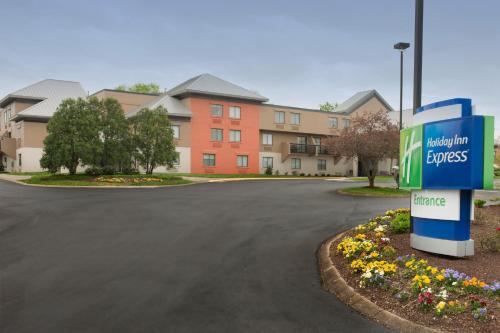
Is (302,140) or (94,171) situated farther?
(302,140)

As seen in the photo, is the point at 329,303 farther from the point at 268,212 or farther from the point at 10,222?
the point at 10,222

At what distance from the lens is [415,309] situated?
220 inches

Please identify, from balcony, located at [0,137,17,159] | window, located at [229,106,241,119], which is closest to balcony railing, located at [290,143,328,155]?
window, located at [229,106,241,119]

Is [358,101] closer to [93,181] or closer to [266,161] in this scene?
[266,161]

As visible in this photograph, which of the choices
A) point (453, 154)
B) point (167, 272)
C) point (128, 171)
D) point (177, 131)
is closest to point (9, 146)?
point (177, 131)

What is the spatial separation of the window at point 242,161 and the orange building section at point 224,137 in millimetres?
291

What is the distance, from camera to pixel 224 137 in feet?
154

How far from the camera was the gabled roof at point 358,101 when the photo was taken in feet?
190

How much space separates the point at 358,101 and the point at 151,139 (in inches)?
1409

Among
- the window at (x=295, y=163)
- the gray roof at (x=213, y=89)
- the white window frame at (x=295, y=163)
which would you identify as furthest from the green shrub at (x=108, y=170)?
the window at (x=295, y=163)

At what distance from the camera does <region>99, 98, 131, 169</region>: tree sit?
105 ft

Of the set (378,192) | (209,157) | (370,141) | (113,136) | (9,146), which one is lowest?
(378,192)

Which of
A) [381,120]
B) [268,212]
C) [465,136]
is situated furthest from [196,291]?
[381,120]

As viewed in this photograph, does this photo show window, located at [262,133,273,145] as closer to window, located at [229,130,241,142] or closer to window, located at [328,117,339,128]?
window, located at [229,130,241,142]
